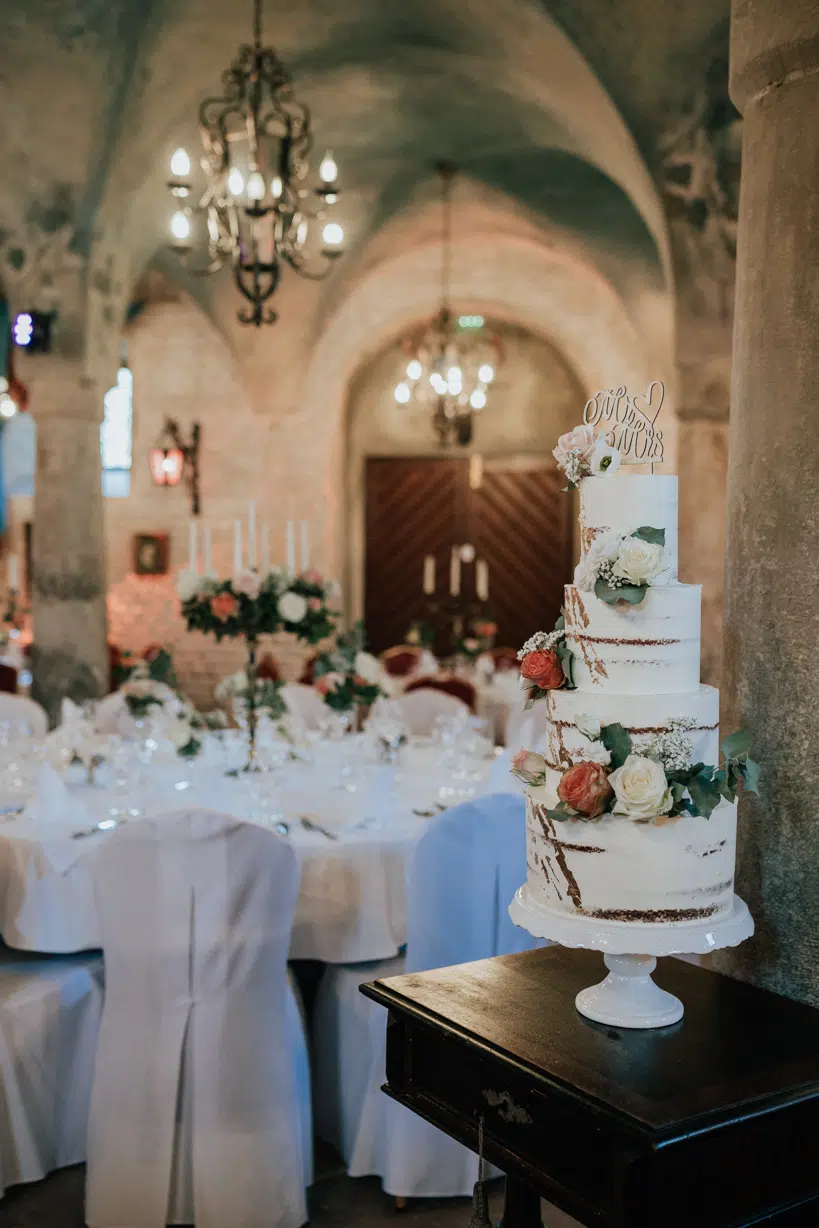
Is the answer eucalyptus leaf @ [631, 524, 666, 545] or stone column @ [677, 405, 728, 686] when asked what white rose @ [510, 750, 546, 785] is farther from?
stone column @ [677, 405, 728, 686]

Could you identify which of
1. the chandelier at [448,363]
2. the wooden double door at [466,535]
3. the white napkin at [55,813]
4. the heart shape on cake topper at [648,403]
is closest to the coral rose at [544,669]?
the heart shape on cake topper at [648,403]

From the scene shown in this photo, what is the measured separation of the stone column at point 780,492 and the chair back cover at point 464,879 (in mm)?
996

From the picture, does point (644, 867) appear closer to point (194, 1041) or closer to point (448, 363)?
point (194, 1041)

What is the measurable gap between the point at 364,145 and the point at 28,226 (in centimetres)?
286

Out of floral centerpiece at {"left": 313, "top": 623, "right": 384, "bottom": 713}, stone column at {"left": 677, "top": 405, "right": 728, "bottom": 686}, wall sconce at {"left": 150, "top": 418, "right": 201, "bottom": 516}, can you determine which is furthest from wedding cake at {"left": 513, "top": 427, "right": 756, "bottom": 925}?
wall sconce at {"left": 150, "top": 418, "right": 201, "bottom": 516}

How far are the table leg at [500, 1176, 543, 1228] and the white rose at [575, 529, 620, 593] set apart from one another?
1.09 metres

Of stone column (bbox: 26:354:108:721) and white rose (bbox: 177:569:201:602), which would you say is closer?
white rose (bbox: 177:569:201:602)

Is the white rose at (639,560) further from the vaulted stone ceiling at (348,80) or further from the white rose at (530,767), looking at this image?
the vaulted stone ceiling at (348,80)

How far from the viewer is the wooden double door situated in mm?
12617

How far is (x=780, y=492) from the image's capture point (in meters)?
2.36

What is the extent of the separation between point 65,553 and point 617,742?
6.22m

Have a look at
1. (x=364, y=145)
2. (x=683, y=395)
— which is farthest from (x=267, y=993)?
(x=364, y=145)

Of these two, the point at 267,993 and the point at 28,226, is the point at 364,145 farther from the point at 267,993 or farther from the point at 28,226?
the point at 267,993

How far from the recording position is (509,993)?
2.28 m
